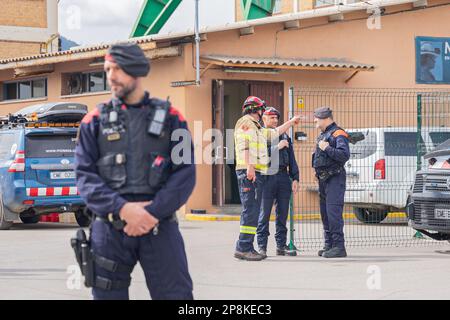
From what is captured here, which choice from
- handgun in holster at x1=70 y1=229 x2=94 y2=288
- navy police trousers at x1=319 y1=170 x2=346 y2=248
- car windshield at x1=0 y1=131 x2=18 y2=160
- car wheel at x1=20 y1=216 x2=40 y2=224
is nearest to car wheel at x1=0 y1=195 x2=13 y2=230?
car windshield at x1=0 y1=131 x2=18 y2=160

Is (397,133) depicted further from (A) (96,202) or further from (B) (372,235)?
(A) (96,202)

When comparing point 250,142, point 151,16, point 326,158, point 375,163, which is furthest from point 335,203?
point 151,16

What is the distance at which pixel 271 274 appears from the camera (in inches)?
404

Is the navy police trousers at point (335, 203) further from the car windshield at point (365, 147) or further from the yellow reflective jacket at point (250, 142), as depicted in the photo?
the car windshield at point (365, 147)

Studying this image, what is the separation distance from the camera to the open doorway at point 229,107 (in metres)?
20.7

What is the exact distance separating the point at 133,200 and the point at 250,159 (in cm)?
591

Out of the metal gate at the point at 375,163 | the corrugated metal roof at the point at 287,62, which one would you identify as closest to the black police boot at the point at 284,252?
the metal gate at the point at 375,163

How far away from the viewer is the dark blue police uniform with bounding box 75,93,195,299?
5.26 meters

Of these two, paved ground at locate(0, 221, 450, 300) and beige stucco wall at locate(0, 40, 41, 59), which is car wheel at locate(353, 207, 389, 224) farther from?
beige stucco wall at locate(0, 40, 41, 59)

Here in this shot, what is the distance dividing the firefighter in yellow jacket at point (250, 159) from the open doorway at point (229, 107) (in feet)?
29.7

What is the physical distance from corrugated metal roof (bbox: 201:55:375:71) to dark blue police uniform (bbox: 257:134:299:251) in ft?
26.5

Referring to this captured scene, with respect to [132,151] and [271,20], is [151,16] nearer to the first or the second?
[271,20]
